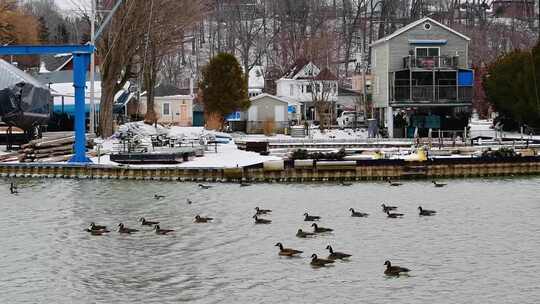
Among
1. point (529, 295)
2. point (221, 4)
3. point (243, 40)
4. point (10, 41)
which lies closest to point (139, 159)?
point (529, 295)

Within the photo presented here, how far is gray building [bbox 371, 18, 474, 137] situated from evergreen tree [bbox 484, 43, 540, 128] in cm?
211

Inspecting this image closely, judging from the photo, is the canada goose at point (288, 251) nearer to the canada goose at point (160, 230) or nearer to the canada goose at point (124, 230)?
the canada goose at point (160, 230)

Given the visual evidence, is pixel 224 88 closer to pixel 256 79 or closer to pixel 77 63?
pixel 77 63

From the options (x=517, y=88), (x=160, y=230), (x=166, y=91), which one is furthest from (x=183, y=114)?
(x=160, y=230)

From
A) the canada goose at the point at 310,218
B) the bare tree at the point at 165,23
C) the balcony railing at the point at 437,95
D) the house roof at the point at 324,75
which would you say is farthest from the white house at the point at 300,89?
the canada goose at the point at 310,218

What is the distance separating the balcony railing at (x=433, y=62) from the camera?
82.6m

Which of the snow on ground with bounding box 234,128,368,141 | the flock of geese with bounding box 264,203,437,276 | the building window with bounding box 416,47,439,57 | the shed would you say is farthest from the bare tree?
the flock of geese with bounding box 264,203,437,276

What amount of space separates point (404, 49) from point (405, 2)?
222ft

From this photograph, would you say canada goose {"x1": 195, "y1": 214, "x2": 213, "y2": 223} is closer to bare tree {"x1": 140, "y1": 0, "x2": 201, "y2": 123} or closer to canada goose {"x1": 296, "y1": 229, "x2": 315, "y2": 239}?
canada goose {"x1": 296, "y1": 229, "x2": 315, "y2": 239}

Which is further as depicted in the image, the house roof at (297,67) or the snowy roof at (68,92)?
the house roof at (297,67)

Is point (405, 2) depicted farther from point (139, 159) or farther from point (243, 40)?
point (139, 159)

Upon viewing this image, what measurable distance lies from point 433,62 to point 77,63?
38.6m

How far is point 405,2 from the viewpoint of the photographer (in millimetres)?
151000

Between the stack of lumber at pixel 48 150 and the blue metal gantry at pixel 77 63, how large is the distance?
2946 millimetres
